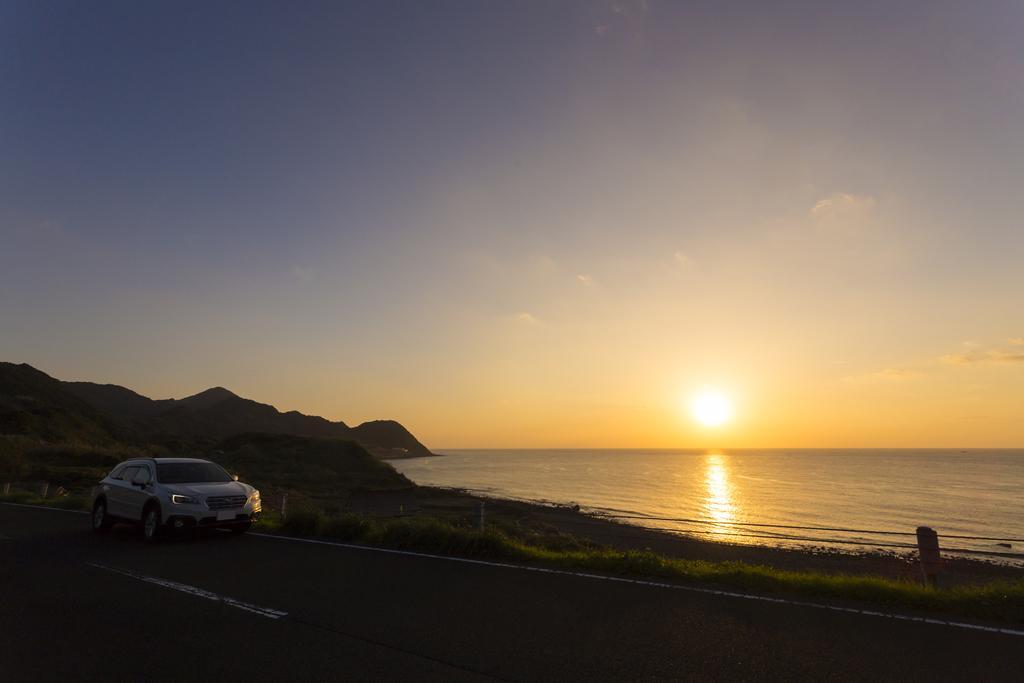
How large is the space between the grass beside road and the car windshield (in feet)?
6.15

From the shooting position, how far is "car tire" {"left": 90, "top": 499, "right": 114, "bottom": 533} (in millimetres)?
14430

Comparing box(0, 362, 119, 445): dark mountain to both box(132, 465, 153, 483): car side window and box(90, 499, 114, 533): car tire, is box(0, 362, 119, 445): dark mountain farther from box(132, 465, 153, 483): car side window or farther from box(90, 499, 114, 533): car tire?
box(132, 465, 153, 483): car side window

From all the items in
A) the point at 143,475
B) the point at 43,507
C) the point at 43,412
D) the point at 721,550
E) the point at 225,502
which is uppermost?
the point at 43,412

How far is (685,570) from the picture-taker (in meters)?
8.82

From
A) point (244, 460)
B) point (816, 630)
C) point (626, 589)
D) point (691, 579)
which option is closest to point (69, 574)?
point (626, 589)

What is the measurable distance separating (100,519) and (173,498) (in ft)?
13.9

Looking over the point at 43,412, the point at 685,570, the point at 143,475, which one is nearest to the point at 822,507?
the point at 685,570

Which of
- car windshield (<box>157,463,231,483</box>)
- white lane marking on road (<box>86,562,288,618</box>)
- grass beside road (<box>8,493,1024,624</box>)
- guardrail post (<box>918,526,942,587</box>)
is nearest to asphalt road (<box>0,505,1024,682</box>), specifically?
white lane marking on road (<box>86,562,288,618</box>)

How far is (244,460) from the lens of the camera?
8250 centimetres

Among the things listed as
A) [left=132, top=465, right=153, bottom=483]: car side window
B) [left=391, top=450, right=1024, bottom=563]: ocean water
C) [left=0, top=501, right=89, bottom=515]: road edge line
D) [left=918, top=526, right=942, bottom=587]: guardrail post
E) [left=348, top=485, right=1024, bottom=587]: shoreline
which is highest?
[left=132, top=465, right=153, bottom=483]: car side window

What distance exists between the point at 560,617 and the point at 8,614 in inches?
274

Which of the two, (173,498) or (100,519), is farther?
(100,519)

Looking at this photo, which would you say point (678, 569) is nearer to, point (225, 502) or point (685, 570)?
point (685, 570)

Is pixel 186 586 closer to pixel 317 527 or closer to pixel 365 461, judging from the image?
pixel 317 527
